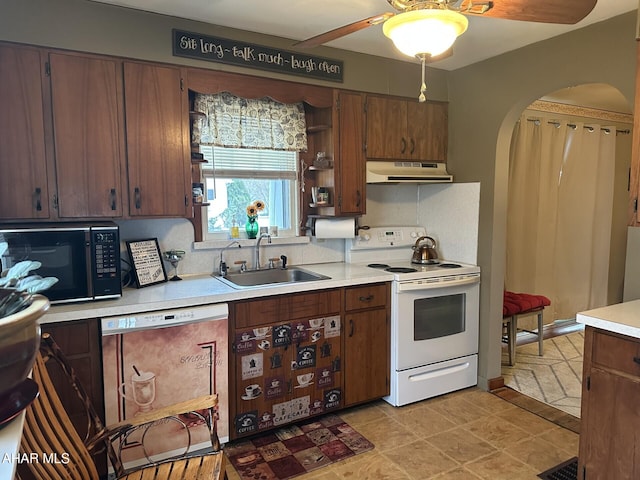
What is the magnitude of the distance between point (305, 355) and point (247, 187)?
4.16ft

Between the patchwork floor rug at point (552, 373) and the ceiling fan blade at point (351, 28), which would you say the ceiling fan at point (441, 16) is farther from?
the patchwork floor rug at point (552, 373)

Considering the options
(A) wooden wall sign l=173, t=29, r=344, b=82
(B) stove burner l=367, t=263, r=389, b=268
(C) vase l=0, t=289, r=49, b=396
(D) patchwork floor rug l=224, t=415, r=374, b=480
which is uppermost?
(A) wooden wall sign l=173, t=29, r=344, b=82

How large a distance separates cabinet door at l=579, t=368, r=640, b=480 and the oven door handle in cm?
Answer: 122

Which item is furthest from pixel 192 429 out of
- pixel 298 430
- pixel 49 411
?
pixel 49 411

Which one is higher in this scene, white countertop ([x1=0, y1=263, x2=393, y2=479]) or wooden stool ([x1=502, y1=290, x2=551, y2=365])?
white countertop ([x1=0, y1=263, x2=393, y2=479])

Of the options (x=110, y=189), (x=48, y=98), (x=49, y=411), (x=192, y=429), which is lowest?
(x=192, y=429)

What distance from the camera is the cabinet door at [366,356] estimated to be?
293 cm

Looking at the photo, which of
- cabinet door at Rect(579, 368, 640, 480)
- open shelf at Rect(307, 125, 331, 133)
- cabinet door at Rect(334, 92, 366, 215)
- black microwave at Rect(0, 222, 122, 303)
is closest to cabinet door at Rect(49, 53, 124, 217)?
black microwave at Rect(0, 222, 122, 303)

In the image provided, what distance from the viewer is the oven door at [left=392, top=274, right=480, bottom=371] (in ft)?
9.91

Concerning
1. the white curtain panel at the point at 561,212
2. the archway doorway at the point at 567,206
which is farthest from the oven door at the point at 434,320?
the white curtain panel at the point at 561,212

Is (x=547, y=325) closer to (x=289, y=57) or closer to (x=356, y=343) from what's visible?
(x=356, y=343)

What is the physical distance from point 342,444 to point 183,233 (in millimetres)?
1669

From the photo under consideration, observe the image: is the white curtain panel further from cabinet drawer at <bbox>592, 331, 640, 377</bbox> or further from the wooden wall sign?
cabinet drawer at <bbox>592, 331, 640, 377</bbox>

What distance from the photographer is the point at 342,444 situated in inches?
103
